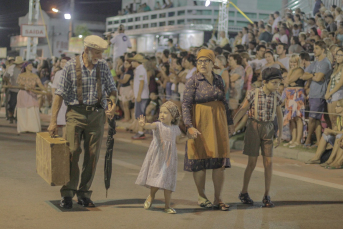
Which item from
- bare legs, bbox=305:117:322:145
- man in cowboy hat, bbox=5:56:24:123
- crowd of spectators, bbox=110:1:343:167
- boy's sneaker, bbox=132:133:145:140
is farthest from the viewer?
man in cowboy hat, bbox=5:56:24:123

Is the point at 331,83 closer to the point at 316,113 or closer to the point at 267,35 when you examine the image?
the point at 316,113

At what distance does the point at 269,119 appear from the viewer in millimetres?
7031

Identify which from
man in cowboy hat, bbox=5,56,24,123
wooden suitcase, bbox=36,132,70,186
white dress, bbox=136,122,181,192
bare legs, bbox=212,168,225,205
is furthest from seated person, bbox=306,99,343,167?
man in cowboy hat, bbox=5,56,24,123

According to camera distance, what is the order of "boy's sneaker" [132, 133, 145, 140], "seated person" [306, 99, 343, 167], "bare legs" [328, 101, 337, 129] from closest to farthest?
"seated person" [306, 99, 343, 167] → "bare legs" [328, 101, 337, 129] → "boy's sneaker" [132, 133, 145, 140]

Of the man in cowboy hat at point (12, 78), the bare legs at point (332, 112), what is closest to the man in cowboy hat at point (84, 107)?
the bare legs at point (332, 112)

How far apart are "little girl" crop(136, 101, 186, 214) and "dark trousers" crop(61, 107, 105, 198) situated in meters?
0.58

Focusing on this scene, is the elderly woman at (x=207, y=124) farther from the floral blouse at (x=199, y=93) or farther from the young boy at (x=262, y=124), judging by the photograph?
the young boy at (x=262, y=124)

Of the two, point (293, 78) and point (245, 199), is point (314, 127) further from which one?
point (245, 199)

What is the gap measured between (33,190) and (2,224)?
6.05 ft

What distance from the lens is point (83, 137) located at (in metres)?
6.62

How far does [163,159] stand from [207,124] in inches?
27.5

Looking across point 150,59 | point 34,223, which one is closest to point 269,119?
point 34,223

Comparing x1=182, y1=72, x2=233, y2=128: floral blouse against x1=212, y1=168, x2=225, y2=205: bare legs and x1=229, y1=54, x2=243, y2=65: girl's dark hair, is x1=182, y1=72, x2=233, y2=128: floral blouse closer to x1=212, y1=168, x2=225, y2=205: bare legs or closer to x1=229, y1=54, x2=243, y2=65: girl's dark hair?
x1=212, y1=168, x2=225, y2=205: bare legs

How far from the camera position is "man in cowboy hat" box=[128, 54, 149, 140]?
562 inches
